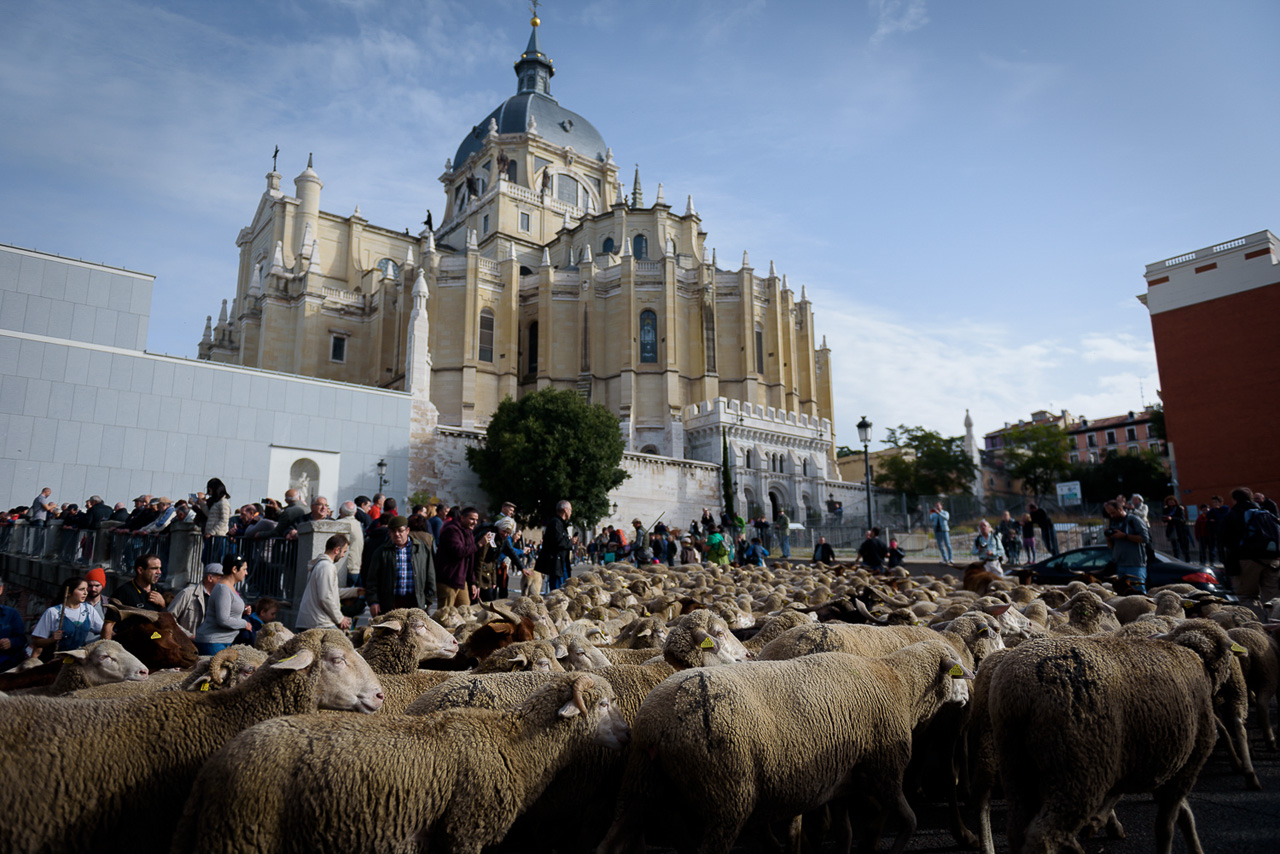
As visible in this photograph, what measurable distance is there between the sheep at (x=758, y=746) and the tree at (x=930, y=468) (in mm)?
49023

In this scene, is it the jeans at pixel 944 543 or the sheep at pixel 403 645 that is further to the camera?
the jeans at pixel 944 543

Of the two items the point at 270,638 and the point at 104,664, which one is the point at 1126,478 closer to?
the point at 270,638

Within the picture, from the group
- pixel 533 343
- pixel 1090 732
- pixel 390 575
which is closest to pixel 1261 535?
pixel 1090 732

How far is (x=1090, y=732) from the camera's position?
389 cm

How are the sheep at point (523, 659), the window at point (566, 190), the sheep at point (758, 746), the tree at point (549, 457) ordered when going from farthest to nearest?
the window at point (566, 190)
the tree at point (549, 457)
the sheep at point (523, 659)
the sheep at point (758, 746)

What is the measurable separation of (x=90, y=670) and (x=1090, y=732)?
20.5 feet

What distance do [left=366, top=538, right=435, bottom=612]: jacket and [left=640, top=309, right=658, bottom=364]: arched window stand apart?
43490 millimetres

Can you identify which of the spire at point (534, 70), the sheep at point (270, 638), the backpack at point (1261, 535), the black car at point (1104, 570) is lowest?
the sheep at point (270, 638)

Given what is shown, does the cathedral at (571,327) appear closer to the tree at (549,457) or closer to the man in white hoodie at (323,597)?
the tree at (549,457)

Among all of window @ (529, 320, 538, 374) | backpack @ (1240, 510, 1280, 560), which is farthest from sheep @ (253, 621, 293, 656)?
window @ (529, 320, 538, 374)

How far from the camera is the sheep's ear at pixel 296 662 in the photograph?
13.0 ft

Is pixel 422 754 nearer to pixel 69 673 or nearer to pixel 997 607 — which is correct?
pixel 69 673

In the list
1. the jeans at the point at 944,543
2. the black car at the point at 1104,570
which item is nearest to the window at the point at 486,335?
the jeans at the point at 944,543

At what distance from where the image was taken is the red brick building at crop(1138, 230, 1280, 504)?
32.6 m
